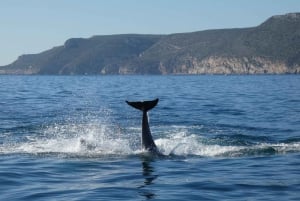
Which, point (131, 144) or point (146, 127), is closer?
point (146, 127)

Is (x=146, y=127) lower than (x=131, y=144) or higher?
higher

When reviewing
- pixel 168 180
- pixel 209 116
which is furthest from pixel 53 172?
pixel 209 116

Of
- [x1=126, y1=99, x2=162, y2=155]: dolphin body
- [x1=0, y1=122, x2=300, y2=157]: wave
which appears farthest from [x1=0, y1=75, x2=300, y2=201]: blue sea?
[x1=126, y1=99, x2=162, y2=155]: dolphin body

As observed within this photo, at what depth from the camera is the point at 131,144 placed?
2561cm

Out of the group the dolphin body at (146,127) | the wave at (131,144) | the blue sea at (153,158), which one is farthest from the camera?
the wave at (131,144)

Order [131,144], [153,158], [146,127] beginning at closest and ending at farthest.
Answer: [153,158], [146,127], [131,144]

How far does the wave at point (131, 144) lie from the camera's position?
23.0 m

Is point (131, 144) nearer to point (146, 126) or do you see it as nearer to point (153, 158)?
point (146, 126)

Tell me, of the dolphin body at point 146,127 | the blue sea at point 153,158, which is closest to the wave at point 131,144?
the blue sea at point 153,158

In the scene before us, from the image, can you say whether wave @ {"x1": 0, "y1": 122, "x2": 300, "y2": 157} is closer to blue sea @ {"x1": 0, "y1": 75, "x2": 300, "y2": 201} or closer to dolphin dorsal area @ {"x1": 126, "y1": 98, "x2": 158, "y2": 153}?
blue sea @ {"x1": 0, "y1": 75, "x2": 300, "y2": 201}

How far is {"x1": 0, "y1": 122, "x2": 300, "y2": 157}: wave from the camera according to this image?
22953 millimetres

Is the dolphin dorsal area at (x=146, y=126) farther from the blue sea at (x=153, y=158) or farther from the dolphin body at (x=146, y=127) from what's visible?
the blue sea at (x=153, y=158)

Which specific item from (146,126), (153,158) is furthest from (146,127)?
(153,158)

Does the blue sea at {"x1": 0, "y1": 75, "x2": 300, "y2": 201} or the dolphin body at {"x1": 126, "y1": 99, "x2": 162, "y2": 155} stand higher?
the dolphin body at {"x1": 126, "y1": 99, "x2": 162, "y2": 155}
